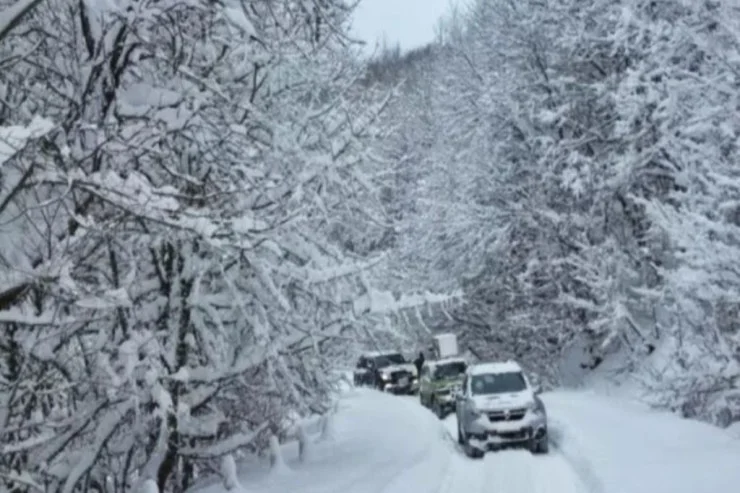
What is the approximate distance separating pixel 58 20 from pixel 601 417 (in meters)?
16.1

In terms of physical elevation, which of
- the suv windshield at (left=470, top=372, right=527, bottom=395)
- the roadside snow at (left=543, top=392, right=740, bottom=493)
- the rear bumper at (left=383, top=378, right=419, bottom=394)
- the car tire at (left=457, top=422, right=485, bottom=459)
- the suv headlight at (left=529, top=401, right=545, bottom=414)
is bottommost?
the rear bumper at (left=383, top=378, right=419, bottom=394)

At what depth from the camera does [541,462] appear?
17969mm

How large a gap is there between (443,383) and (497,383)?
11040mm

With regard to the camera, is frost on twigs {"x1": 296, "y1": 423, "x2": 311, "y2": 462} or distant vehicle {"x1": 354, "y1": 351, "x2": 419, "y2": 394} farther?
distant vehicle {"x1": 354, "y1": 351, "x2": 419, "y2": 394}

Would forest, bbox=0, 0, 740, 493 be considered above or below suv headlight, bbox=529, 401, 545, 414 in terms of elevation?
above

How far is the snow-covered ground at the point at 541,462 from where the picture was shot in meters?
12.4

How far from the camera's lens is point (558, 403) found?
26000 mm

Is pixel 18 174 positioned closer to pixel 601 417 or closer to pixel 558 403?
pixel 601 417

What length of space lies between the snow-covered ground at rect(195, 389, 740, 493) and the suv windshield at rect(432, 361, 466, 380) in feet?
34.9

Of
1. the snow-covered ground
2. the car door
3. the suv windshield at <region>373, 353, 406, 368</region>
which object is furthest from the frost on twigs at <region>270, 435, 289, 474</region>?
the suv windshield at <region>373, 353, 406, 368</region>

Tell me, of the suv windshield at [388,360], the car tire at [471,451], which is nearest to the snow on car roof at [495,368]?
the car tire at [471,451]

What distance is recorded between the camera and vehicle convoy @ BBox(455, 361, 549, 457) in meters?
20.2

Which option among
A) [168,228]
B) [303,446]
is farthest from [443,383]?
[168,228]

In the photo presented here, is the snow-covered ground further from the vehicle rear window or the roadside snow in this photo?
the vehicle rear window
